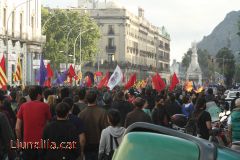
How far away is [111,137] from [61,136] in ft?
3.26

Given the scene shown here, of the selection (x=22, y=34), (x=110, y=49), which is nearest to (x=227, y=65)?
(x=110, y=49)

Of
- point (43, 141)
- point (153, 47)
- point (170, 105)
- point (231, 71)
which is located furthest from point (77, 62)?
point (43, 141)

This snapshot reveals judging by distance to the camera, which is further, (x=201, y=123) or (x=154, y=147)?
(x=201, y=123)

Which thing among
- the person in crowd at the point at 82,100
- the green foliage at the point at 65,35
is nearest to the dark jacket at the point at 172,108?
the person in crowd at the point at 82,100

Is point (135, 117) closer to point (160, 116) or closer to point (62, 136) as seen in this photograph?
point (160, 116)

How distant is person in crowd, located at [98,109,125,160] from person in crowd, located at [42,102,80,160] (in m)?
0.56

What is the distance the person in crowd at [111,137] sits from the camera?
993cm

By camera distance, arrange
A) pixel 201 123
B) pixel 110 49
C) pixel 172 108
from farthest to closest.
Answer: pixel 110 49 < pixel 172 108 < pixel 201 123

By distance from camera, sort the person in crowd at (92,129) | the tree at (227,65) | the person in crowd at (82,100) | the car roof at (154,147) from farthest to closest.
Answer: the tree at (227,65) → the person in crowd at (82,100) → the person in crowd at (92,129) → the car roof at (154,147)

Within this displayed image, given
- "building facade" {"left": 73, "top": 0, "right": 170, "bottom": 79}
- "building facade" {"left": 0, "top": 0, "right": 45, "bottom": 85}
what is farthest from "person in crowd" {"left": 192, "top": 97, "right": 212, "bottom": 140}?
"building facade" {"left": 73, "top": 0, "right": 170, "bottom": 79}

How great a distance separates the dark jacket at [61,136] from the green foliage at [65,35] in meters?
91.7

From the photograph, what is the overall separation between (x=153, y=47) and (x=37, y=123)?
171m

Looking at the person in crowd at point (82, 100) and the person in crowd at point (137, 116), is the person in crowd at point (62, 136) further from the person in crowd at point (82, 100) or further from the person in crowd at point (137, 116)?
the person in crowd at point (82, 100)

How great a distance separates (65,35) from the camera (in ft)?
345
